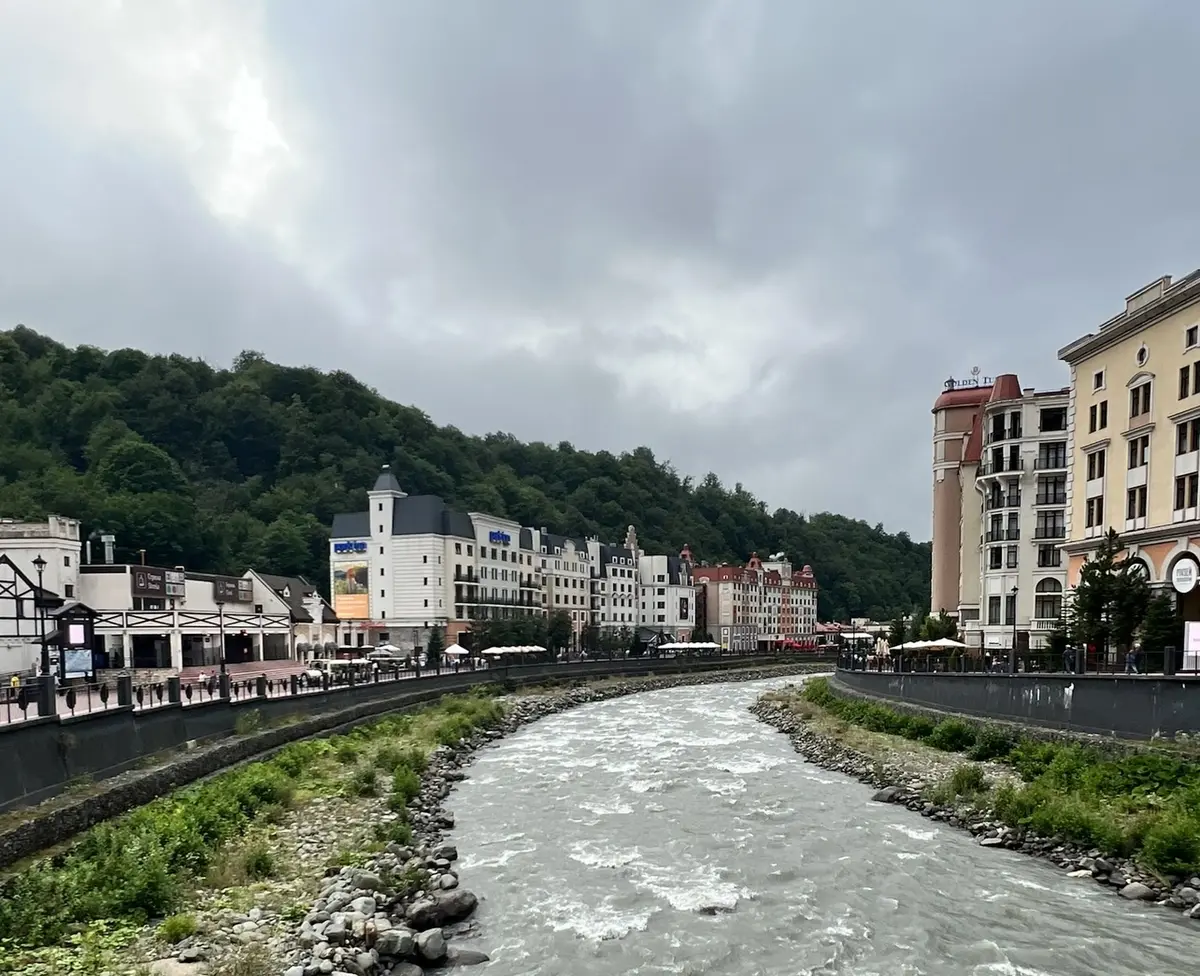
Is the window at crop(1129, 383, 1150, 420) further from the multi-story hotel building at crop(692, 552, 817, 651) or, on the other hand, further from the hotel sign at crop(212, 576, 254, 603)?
the multi-story hotel building at crop(692, 552, 817, 651)

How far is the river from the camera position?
47.9 feet

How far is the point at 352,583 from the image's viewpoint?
88750mm

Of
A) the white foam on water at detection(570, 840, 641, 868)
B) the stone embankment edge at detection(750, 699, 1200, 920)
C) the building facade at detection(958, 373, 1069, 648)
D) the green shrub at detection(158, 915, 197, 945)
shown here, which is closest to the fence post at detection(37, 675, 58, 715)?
the green shrub at detection(158, 915, 197, 945)

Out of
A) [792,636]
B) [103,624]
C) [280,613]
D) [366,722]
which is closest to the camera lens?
[366,722]

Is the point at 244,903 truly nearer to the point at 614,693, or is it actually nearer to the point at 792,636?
the point at 614,693

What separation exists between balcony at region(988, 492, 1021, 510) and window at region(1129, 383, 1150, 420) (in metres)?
20.3

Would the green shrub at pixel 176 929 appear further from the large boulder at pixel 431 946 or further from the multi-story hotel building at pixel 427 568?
the multi-story hotel building at pixel 427 568

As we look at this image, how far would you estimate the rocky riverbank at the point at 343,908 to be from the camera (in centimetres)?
1341

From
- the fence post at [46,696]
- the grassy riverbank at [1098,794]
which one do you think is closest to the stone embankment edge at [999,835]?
the grassy riverbank at [1098,794]

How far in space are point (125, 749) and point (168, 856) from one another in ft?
23.6

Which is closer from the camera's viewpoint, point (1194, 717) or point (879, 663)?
point (1194, 717)

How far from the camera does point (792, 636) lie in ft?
493

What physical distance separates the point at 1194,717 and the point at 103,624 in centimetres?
5205

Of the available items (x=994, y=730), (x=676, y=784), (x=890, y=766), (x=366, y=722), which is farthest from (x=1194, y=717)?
(x=366, y=722)
